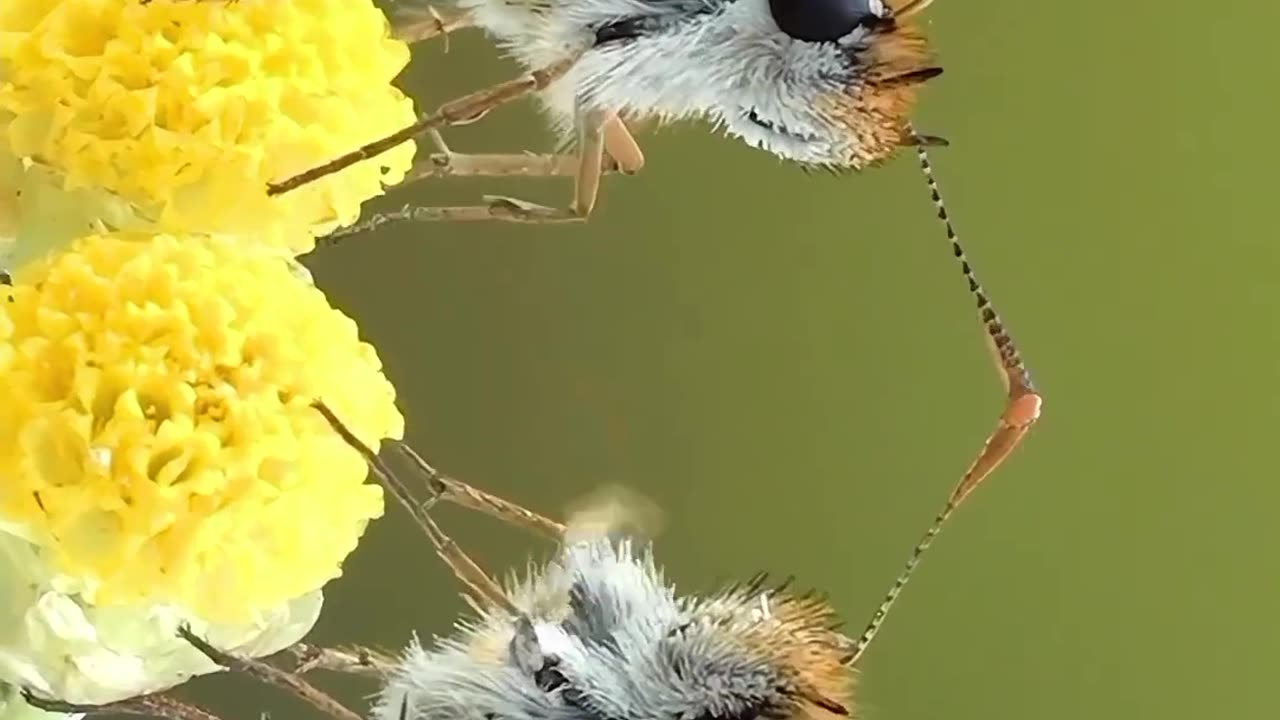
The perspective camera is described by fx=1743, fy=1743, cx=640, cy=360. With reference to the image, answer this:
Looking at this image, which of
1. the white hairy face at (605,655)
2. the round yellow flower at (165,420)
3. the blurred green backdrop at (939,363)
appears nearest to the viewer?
the round yellow flower at (165,420)

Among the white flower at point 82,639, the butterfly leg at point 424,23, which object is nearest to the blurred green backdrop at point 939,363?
the butterfly leg at point 424,23

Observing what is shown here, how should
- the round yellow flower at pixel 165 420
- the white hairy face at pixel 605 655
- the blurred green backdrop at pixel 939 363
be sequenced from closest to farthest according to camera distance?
the round yellow flower at pixel 165 420, the white hairy face at pixel 605 655, the blurred green backdrop at pixel 939 363

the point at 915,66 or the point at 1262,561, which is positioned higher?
the point at 915,66

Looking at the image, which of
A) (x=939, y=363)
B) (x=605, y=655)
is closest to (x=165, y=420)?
(x=605, y=655)

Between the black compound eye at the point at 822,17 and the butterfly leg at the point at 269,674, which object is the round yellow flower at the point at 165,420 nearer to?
the butterfly leg at the point at 269,674

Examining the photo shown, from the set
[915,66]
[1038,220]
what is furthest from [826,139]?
[1038,220]

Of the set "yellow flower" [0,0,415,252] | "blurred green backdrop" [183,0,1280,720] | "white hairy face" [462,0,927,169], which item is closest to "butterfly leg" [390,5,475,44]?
"white hairy face" [462,0,927,169]

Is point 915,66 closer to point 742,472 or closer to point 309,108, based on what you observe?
point 309,108
